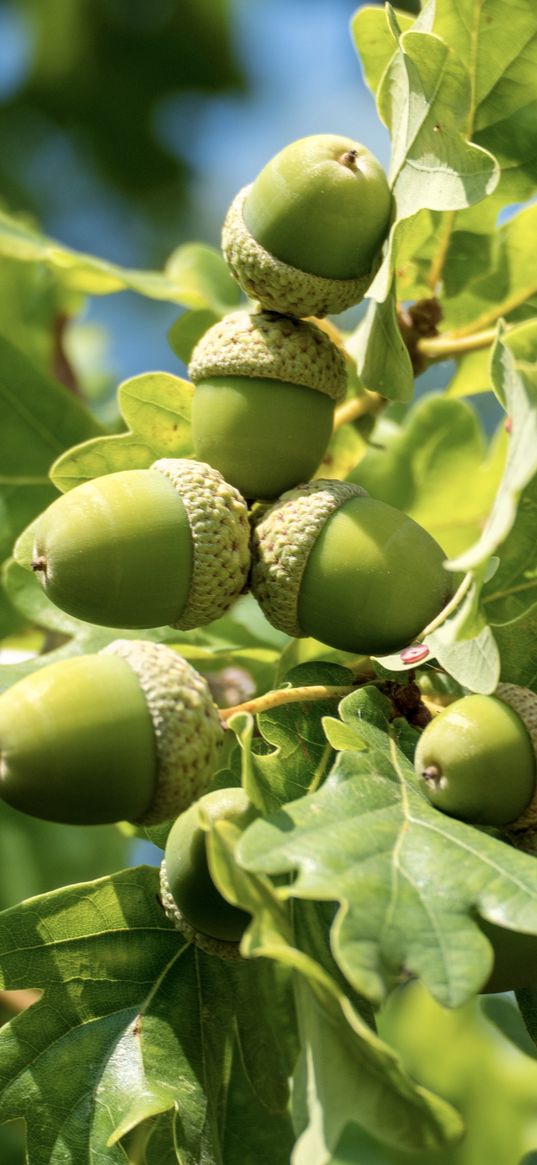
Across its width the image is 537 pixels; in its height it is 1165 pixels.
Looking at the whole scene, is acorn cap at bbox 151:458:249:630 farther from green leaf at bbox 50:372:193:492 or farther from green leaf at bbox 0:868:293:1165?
green leaf at bbox 0:868:293:1165

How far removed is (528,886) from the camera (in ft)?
3.64

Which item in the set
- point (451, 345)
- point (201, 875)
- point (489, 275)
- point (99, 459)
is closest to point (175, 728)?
point (201, 875)

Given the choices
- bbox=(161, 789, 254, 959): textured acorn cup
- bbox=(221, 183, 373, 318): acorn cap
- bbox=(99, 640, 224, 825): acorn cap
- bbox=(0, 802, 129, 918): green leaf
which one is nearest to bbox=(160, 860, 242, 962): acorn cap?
bbox=(161, 789, 254, 959): textured acorn cup

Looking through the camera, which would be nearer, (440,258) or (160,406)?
(160,406)

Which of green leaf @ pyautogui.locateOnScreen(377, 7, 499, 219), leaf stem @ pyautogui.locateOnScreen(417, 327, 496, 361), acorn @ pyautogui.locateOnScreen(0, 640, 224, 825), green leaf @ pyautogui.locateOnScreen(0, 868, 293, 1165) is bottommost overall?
green leaf @ pyautogui.locateOnScreen(0, 868, 293, 1165)

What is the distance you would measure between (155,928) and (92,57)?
3671mm

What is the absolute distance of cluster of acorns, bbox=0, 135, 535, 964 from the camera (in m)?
1.17

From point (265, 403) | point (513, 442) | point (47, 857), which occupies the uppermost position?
point (513, 442)

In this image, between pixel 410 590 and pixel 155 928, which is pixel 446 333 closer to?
pixel 410 590

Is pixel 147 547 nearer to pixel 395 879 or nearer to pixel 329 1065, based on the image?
pixel 395 879

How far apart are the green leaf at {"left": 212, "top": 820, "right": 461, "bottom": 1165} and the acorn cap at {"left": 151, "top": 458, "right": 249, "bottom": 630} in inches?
13.0

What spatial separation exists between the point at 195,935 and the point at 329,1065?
34cm

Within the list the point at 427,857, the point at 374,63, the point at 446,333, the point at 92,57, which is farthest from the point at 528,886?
the point at 92,57

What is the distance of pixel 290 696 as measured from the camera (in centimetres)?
138
